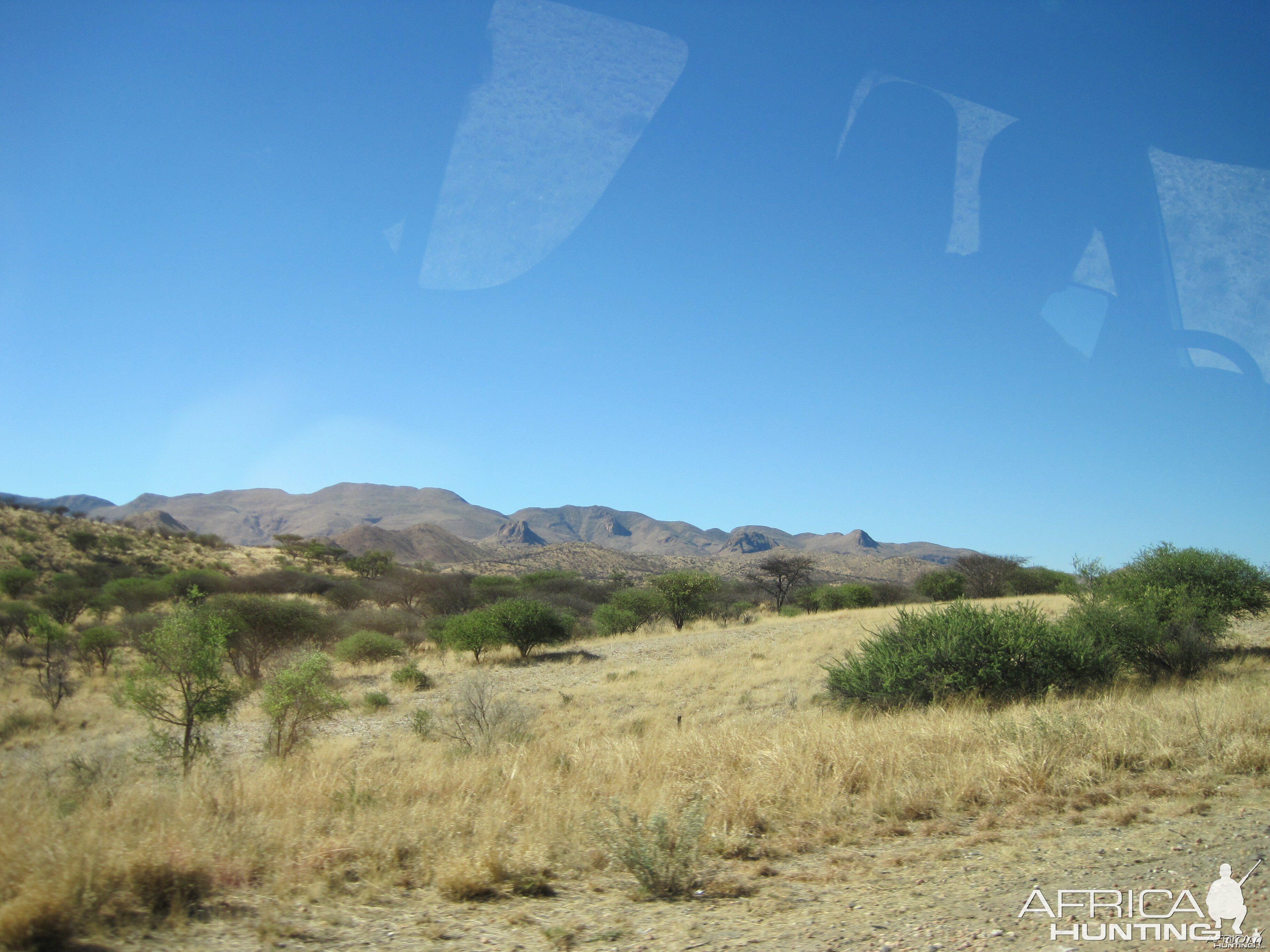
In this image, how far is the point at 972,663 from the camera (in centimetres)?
1385

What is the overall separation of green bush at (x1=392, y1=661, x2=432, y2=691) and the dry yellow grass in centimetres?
831

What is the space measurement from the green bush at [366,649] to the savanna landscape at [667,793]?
5.55 m

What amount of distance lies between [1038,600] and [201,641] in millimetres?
32886

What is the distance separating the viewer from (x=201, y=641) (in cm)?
1140

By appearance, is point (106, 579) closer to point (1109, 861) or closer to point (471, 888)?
point (471, 888)

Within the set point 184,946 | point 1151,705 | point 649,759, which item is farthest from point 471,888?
point 1151,705

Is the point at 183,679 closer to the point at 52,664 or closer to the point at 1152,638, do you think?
the point at 52,664

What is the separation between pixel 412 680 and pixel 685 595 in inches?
774

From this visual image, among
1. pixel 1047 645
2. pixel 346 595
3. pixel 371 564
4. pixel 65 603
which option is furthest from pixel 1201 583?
pixel 371 564

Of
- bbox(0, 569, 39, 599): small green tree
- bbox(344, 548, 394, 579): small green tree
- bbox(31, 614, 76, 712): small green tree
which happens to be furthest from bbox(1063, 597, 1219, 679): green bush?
bbox(344, 548, 394, 579): small green tree

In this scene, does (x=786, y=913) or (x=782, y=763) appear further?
(x=782, y=763)

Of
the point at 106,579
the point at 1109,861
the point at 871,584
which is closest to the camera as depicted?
the point at 1109,861

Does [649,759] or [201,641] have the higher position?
[201,641]

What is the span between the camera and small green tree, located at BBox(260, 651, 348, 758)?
12695 mm
